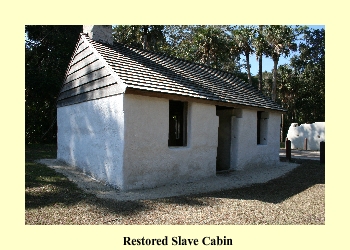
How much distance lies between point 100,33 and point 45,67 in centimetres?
1261

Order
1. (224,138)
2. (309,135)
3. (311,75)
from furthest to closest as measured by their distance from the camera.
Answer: (311,75) → (309,135) → (224,138)

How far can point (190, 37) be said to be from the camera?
33500 millimetres

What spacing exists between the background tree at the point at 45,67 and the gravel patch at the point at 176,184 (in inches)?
422

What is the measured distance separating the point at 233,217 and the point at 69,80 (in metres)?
9.25

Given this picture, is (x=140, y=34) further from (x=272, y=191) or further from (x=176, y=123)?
(x=272, y=191)

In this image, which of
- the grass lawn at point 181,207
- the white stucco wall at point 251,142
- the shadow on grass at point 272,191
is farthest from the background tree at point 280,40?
the grass lawn at point 181,207

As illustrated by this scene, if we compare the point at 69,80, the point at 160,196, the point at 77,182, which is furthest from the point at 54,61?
the point at 160,196

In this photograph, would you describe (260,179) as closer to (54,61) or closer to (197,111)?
(197,111)

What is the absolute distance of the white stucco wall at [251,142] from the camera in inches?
452

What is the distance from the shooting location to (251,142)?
12.2 metres

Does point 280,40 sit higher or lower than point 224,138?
higher

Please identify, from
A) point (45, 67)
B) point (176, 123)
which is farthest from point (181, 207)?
point (45, 67)

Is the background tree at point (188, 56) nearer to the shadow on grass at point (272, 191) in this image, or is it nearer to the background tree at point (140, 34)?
the background tree at point (140, 34)

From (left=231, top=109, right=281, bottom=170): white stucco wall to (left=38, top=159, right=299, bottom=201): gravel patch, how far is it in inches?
20.0
